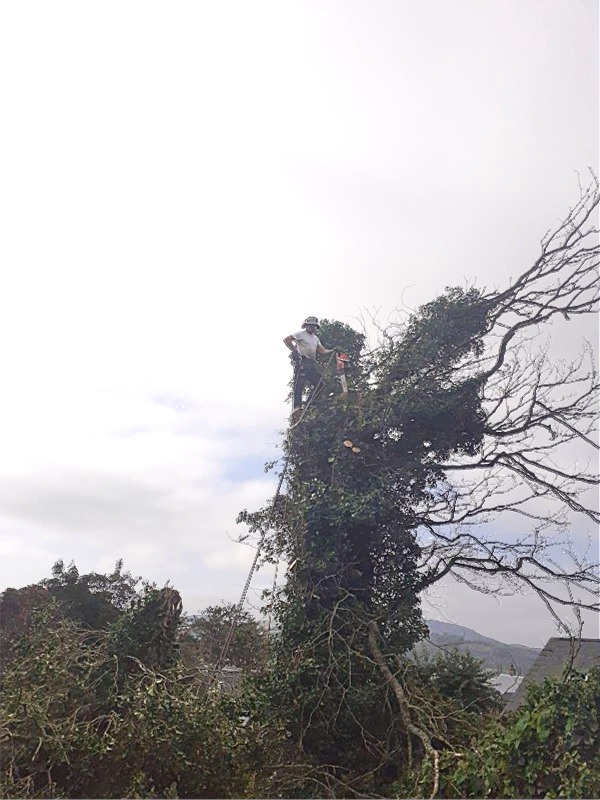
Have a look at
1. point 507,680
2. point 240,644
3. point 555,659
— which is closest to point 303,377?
point 240,644

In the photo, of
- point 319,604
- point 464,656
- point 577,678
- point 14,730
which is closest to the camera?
point 577,678

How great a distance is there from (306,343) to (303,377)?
0.56m

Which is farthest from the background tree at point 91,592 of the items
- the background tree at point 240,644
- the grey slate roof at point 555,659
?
the grey slate roof at point 555,659

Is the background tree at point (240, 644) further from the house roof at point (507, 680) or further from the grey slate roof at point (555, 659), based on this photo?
the grey slate roof at point (555, 659)

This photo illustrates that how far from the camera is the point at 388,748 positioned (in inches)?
281

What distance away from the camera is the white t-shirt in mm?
10094

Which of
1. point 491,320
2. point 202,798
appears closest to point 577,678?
point 202,798

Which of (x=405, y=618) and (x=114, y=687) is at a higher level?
(x=405, y=618)

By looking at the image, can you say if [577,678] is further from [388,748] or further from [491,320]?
[491,320]

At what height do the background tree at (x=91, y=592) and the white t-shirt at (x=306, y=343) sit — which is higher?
the white t-shirt at (x=306, y=343)

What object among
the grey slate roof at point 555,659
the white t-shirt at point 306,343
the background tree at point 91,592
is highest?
the white t-shirt at point 306,343

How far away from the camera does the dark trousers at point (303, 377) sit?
10.2 m

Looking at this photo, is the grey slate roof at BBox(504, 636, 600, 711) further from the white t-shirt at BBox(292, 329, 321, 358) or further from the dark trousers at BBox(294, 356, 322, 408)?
the white t-shirt at BBox(292, 329, 321, 358)

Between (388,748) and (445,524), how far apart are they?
3.29m
